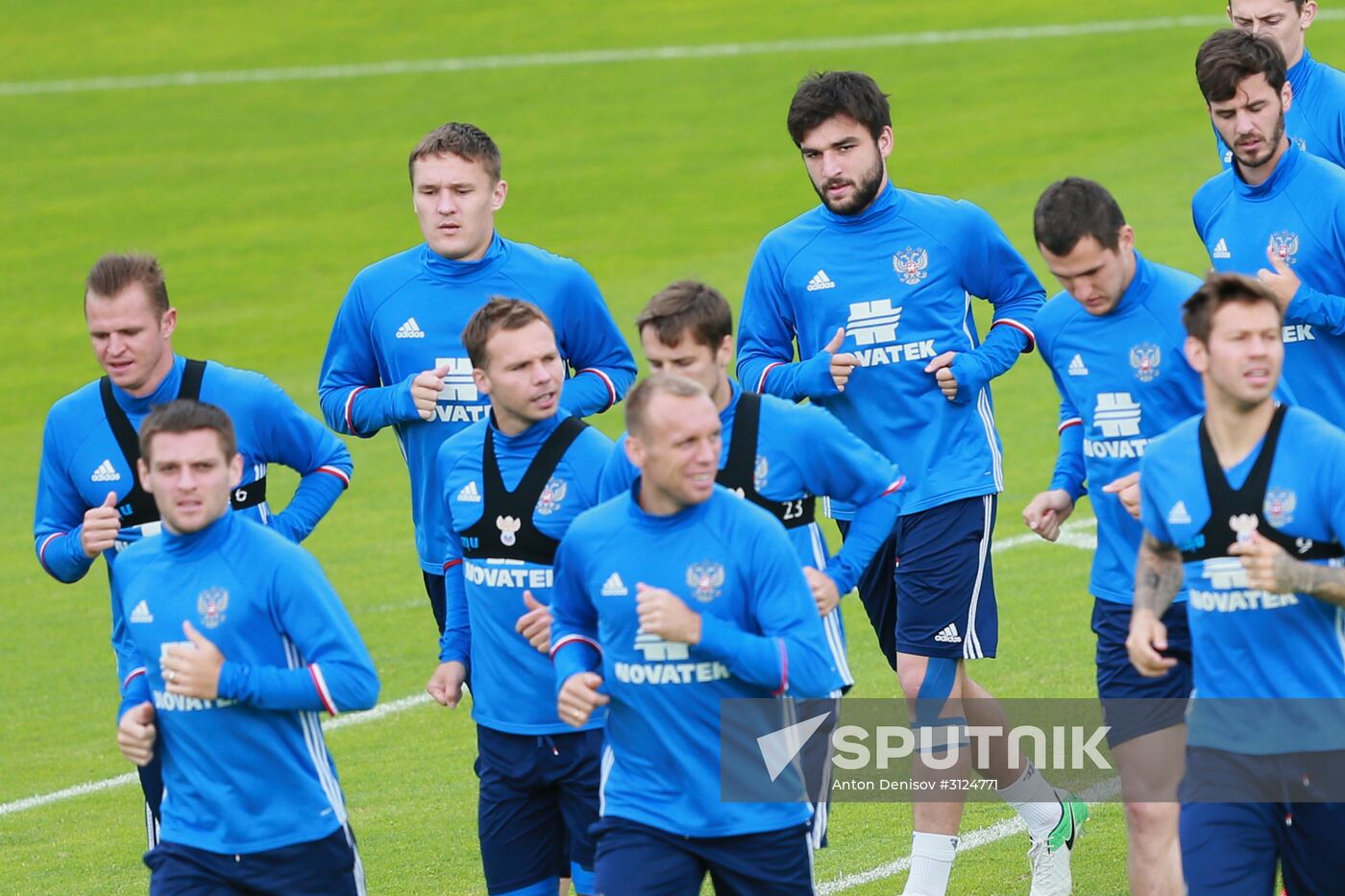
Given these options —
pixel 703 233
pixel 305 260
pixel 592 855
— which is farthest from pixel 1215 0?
pixel 592 855

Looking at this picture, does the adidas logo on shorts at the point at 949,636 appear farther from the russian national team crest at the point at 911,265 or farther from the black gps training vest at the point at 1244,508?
the black gps training vest at the point at 1244,508

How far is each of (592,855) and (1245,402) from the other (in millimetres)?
2720

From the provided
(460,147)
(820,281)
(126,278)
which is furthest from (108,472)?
(820,281)

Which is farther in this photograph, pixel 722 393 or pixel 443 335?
pixel 443 335

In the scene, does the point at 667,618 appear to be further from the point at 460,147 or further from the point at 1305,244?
the point at 1305,244

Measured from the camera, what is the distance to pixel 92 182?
30.1m

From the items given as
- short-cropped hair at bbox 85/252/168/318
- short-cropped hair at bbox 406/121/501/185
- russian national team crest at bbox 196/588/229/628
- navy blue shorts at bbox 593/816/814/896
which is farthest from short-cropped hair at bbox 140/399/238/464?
short-cropped hair at bbox 406/121/501/185

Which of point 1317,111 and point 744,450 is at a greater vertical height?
point 1317,111

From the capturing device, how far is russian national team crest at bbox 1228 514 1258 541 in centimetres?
579

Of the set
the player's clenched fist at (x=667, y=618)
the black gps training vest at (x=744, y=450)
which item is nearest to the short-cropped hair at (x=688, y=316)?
the black gps training vest at (x=744, y=450)

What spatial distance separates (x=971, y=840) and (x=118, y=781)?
14.2 ft

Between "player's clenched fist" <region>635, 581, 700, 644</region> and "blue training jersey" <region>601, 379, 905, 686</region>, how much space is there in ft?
3.36

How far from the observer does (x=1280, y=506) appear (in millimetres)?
5762

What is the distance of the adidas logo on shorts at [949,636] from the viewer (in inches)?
319
